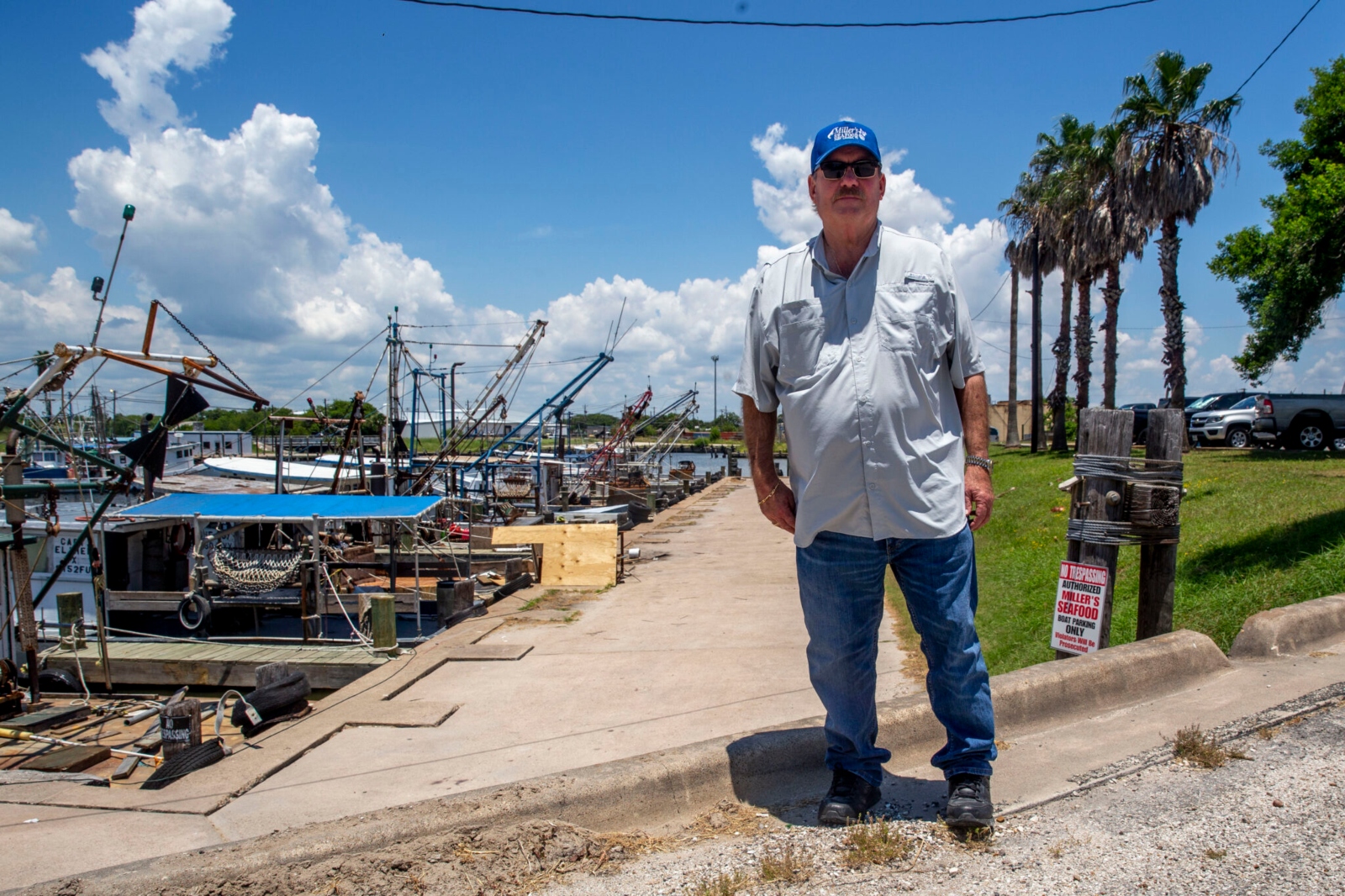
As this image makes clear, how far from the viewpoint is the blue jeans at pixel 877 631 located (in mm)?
Answer: 2693

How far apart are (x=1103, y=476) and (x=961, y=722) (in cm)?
217

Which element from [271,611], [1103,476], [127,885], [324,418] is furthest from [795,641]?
[324,418]

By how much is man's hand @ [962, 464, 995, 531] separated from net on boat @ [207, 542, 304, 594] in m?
11.5

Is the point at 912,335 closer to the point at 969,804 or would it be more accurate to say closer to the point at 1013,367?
the point at 969,804

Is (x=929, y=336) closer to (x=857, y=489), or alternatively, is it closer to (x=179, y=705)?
(x=857, y=489)

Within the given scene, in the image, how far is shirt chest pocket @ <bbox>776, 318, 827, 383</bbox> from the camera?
2.75m

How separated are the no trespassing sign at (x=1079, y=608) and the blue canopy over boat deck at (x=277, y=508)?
9.26 meters

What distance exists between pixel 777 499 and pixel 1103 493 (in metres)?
2.31

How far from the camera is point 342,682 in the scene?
10.5 metres

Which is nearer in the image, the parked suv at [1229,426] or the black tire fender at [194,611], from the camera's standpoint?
the black tire fender at [194,611]

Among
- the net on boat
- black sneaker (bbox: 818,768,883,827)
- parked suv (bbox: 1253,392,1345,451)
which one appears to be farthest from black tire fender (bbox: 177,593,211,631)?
parked suv (bbox: 1253,392,1345,451)

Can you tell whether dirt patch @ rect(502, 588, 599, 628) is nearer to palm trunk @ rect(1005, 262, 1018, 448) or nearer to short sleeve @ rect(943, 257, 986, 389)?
short sleeve @ rect(943, 257, 986, 389)

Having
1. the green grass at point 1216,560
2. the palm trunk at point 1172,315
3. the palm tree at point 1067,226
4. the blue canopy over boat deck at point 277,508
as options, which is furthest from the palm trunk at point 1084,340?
the blue canopy over boat deck at point 277,508

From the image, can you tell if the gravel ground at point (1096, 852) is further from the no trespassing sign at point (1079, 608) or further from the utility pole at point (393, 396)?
the utility pole at point (393, 396)
